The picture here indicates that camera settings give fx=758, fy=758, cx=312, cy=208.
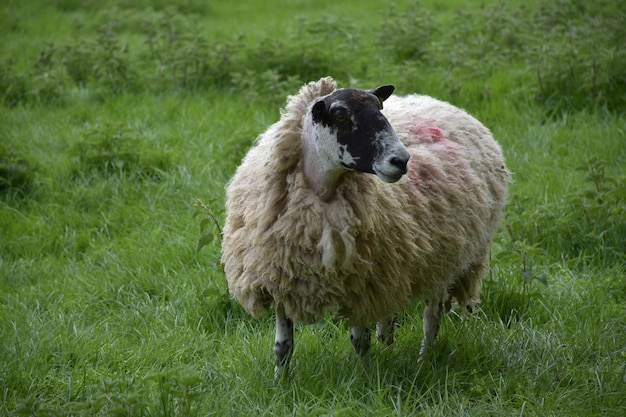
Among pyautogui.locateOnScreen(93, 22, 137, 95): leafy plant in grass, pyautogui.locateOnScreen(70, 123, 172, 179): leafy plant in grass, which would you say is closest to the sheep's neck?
pyautogui.locateOnScreen(70, 123, 172, 179): leafy plant in grass

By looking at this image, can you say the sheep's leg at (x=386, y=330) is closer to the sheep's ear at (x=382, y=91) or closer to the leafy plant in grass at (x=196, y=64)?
the sheep's ear at (x=382, y=91)

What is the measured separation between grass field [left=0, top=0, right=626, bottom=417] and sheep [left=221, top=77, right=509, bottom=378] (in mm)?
403

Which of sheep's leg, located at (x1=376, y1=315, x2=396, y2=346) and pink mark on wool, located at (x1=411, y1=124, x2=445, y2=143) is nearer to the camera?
pink mark on wool, located at (x1=411, y1=124, x2=445, y2=143)

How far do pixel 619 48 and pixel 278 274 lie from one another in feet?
18.6

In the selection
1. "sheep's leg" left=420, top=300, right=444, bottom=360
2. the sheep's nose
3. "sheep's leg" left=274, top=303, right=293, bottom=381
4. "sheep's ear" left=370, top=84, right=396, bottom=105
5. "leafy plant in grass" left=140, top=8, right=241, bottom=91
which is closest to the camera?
the sheep's nose

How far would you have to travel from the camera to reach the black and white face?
3.25m

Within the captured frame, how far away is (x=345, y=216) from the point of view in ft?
11.4

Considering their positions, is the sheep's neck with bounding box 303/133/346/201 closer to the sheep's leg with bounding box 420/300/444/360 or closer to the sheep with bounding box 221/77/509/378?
the sheep with bounding box 221/77/509/378

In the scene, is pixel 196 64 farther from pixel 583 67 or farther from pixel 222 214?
pixel 583 67

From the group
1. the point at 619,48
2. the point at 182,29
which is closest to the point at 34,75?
the point at 182,29

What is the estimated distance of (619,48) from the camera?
7.75 metres

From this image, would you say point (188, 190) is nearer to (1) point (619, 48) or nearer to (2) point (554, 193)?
(2) point (554, 193)

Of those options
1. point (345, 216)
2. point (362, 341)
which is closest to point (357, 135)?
point (345, 216)

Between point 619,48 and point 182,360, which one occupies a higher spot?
point 619,48
